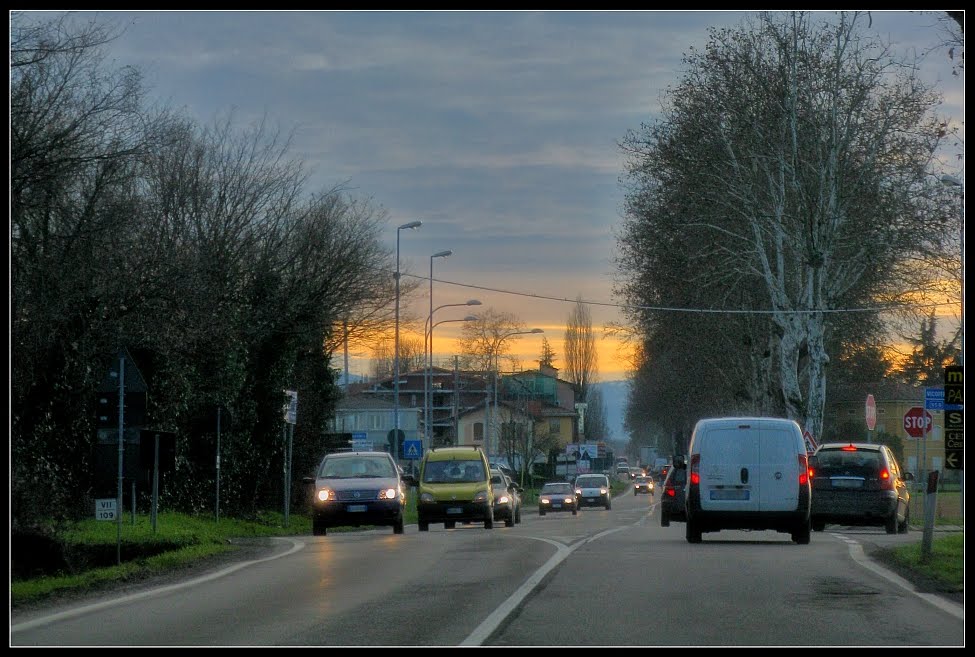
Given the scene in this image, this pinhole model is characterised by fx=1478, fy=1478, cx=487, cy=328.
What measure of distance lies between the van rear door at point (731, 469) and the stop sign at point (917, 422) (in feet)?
35.6

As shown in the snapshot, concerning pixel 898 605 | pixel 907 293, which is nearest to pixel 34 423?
pixel 898 605

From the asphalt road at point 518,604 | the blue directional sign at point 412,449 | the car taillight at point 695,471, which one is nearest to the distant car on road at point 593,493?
the blue directional sign at point 412,449

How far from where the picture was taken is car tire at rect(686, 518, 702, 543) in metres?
22.4

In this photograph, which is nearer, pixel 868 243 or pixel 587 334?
pixel 868 243

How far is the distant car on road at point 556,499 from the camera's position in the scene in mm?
57125

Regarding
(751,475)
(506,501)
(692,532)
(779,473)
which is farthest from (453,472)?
(779,473)

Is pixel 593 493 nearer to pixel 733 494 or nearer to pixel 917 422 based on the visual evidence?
pixel 917 422

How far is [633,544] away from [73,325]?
1253 cm

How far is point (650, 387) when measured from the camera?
92062 mm

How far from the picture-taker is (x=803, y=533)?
22.4 meters

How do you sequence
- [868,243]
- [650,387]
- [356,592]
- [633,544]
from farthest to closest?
1. [650,387]
2. [868,243]
3. [633,544]
4. [356,592]

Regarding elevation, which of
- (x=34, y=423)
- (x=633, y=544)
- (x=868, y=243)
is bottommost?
(x=633, y=544)

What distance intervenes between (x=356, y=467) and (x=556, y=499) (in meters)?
28.6
